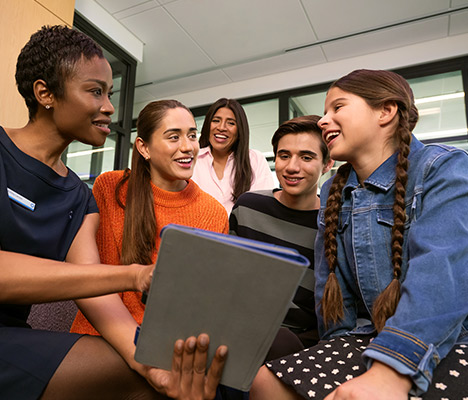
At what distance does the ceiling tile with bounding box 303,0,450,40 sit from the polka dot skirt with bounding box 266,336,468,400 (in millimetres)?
3216

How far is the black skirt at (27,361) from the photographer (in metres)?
0.72

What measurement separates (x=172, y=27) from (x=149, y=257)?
317 cm

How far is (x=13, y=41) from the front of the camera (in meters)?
2.58

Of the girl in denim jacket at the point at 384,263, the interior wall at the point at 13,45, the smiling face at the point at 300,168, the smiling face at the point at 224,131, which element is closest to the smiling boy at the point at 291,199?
the smiling face at the point at 300,168

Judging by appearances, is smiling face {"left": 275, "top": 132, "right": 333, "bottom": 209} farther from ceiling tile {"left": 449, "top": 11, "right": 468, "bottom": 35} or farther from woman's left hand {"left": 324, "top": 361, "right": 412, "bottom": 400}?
ceiling tile {"left": 449, "top": 11, "right": 468, "bottom": 35}

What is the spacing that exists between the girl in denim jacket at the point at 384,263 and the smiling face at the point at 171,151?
55cm

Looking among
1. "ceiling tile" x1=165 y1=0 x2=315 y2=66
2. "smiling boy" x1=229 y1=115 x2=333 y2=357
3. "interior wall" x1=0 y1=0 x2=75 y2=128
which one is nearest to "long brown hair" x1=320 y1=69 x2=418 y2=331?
"smiling boy" x1=229 y1=115 x2=333 y2=357

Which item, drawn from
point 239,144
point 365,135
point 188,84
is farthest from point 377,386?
point 188,84

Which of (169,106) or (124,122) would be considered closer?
(169,106)

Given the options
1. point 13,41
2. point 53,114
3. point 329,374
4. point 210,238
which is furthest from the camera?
point 13,41

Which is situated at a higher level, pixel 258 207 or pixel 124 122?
pixel 124 122

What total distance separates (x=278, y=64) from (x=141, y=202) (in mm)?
3540

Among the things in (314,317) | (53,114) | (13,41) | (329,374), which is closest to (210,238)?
(329,374)

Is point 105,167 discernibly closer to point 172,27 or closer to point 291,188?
point 172,27
